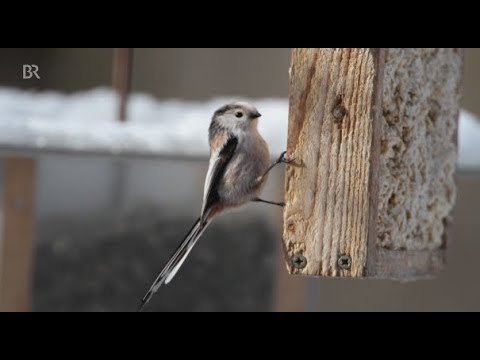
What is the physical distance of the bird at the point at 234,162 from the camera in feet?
7.23

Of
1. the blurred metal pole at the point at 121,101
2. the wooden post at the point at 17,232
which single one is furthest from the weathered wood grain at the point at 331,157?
the wooden post at the point at 17,232

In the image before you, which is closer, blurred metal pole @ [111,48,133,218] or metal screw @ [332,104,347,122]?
metal screw @ [332,104,347,122]

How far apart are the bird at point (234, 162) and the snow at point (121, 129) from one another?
5.46 feet

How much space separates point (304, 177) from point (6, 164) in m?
2.82

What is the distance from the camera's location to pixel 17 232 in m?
5.11

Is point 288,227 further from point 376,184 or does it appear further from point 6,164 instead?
point 6,164

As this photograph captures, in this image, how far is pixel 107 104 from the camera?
536cm

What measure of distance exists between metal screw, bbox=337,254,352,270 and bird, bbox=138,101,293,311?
1.29ft

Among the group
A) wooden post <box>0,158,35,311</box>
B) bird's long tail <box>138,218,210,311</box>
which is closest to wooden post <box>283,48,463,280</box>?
bird's long tail <box>138,218,210,311</box>

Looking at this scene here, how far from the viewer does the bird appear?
7.23 ft

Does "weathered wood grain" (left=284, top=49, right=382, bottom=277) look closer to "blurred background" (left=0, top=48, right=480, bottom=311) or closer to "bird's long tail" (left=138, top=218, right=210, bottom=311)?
"bird's long tail" (left=138, top=218, right=210, bottom=311)

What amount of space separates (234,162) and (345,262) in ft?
1.57

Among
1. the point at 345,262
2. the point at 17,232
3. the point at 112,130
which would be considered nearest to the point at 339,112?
the point at 345,262
